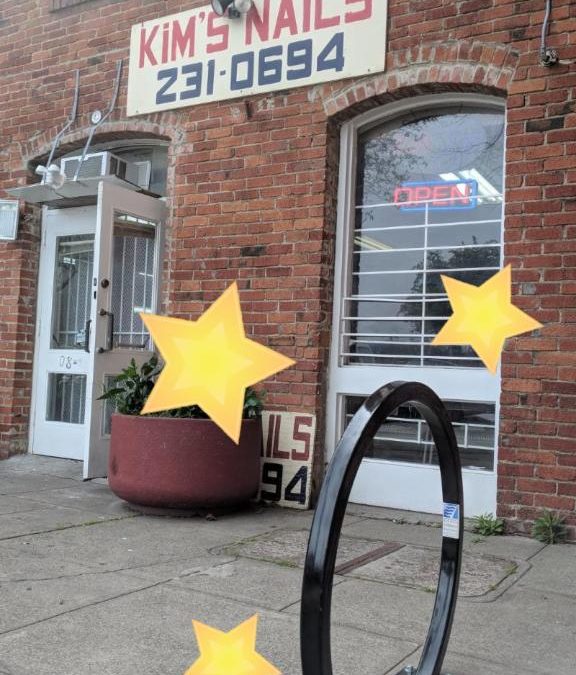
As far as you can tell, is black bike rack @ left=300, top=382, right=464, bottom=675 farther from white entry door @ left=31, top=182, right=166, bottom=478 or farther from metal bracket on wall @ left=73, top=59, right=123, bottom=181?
metal bracket on wall @ left=73, top=59, right=123, bottom=181

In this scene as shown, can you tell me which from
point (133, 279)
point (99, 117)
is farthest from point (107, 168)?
point (133, 279)

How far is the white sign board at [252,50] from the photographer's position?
525cm

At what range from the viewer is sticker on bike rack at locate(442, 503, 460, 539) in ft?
8.55

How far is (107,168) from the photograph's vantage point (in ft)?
20.2

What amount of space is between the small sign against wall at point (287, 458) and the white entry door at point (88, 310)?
1.32 meters

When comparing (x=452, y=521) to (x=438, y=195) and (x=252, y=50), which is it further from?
(x=252, y=50)

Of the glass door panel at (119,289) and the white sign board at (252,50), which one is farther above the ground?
the white sign board at (252,50)

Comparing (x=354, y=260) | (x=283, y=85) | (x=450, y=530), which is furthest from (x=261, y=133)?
(x=450, y=530)

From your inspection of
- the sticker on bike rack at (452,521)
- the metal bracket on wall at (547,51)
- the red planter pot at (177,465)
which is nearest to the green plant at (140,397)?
the red planter pot at (177,465)

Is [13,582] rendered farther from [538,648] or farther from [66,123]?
[66,123]

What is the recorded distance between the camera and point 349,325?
5.46m

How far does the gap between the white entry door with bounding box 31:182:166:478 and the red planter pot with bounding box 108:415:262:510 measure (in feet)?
2.79

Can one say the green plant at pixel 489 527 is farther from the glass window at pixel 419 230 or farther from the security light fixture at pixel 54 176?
the security light fixture at pixel 54 176

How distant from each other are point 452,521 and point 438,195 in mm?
3097
